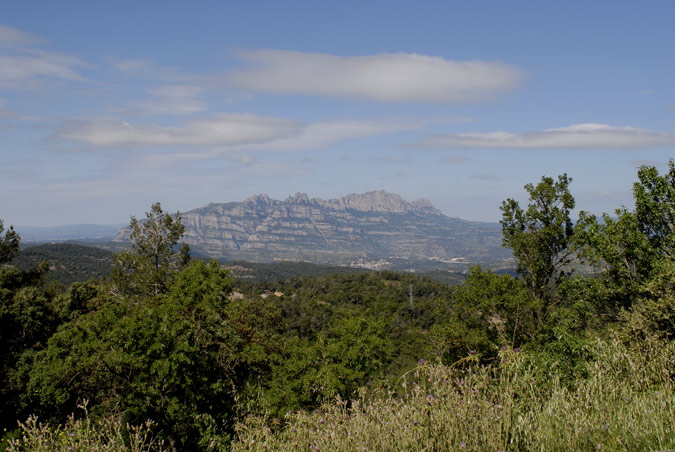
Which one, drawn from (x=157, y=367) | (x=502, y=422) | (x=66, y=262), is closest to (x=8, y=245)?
(x=157, y=367)

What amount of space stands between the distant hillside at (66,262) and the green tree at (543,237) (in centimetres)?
13095

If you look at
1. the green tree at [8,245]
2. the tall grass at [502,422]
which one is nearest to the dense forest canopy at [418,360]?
the tall grass at [502,422]

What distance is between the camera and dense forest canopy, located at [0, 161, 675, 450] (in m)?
4.59

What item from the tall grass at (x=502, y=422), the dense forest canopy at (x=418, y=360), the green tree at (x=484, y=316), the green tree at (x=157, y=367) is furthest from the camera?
the green tree at (x=484, y=316)

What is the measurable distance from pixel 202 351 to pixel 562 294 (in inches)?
615

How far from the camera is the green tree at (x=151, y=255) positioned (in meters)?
29.4

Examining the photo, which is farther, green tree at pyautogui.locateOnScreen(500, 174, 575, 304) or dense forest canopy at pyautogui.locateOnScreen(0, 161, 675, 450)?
green tree at pyautogui.locateOnScreen(500, 174, 575, 304)

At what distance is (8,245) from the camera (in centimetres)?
3122

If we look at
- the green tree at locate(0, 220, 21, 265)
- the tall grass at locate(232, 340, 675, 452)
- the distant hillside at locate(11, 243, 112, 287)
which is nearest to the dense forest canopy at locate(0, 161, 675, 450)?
the tall grass at locate(232, 340, 675, 452)

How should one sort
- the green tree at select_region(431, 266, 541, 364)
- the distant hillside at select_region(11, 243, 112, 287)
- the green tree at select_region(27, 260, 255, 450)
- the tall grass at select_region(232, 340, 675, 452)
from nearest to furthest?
the tall grass at select_region(232, 340, 675, 452), the green tree at select_region(27, 260, 255, 450), the green tree at select_region(431, 266, 541, 364), the distant hillside at select_region(11, 243, 112, 287)

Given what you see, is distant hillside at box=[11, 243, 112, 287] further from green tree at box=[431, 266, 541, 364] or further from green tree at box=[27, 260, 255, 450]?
green tree at box=[431, 266, 541, 364]

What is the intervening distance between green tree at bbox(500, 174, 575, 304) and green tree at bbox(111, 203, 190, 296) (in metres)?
22.3

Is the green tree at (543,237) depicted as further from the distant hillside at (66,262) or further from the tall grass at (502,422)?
the distant hillside at (66,262)

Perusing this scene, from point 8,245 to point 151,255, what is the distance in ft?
34.3
